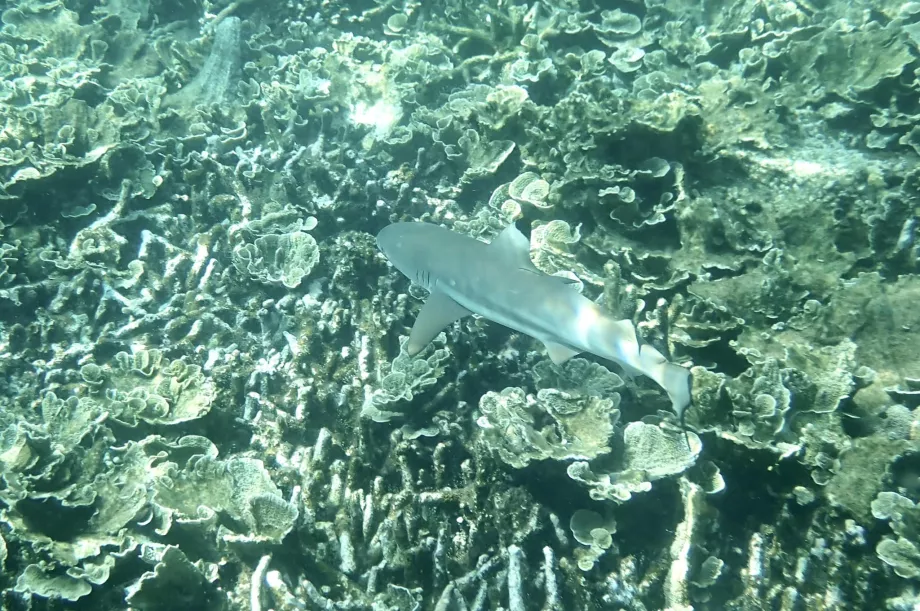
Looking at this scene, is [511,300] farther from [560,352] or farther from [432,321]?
[432,321]

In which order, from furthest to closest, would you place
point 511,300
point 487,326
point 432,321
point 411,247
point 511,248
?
point 487,326 < point 411,247 < point 432,321 < point 511,248 < point 511,300

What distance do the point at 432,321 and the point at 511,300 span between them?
734 millimetres

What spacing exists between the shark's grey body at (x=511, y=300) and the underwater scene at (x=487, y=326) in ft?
0.09

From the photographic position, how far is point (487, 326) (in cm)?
495

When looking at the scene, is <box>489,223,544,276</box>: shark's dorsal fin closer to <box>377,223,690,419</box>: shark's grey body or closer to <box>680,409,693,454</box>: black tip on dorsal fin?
<box>377,223,690,419</box>: shark's grey body

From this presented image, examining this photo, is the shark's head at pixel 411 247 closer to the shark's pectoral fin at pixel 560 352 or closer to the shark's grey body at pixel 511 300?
the shark's grey body at pixel 511 300

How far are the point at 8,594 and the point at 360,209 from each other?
450 centimetres

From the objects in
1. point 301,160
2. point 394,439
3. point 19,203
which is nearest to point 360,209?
point 301,160

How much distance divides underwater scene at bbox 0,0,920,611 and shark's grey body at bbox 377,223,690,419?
0.03 meters

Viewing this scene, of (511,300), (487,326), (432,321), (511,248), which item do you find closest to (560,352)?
(511,300)

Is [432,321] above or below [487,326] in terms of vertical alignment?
above

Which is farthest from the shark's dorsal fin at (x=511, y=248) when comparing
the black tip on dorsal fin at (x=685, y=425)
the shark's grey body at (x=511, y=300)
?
the black tip on dorsal fin at (x=685, y=425)

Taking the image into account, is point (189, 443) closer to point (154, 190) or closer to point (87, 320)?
point (87, 320)

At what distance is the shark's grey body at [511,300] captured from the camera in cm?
348
